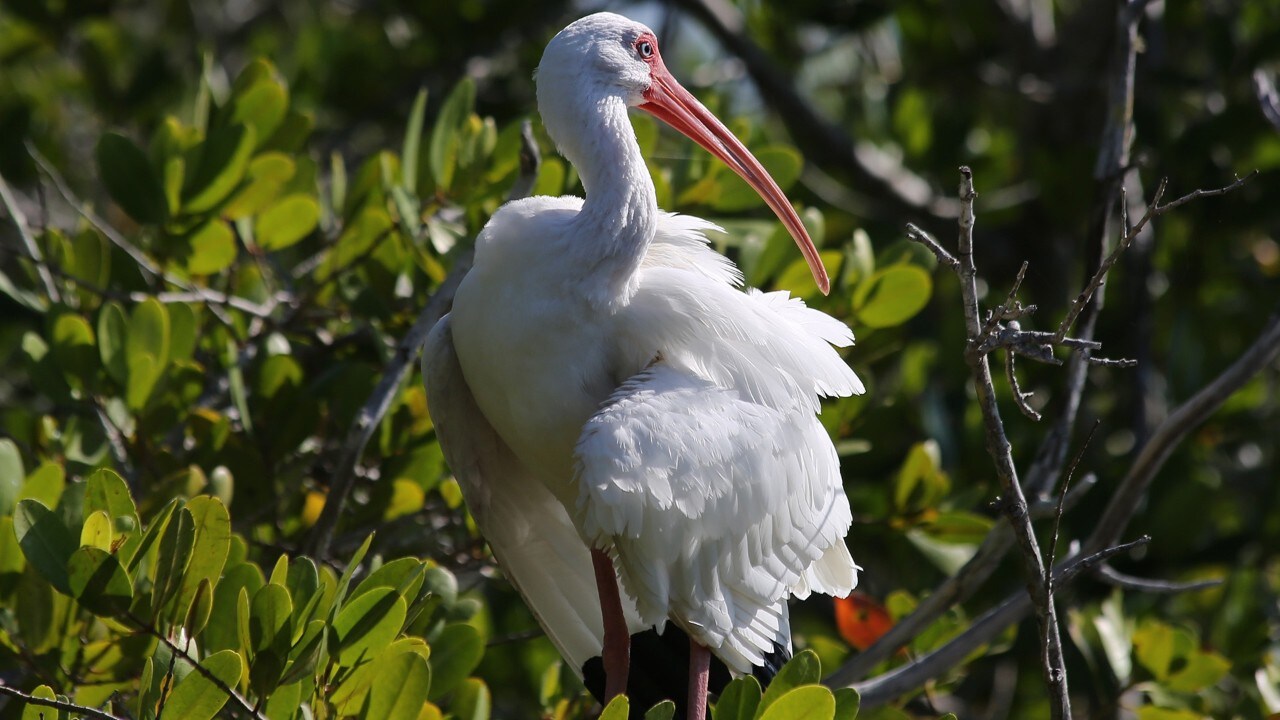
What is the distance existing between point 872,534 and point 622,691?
123 centimetres

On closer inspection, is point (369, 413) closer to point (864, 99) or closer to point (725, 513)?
point (725, 513)


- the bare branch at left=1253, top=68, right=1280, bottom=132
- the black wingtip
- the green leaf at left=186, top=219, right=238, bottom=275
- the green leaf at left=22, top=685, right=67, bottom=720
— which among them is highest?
the bare branch at left=1253, top=68, right=1280, bottom=132

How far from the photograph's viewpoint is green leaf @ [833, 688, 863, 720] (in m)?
2.69

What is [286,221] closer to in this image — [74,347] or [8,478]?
[74,347]

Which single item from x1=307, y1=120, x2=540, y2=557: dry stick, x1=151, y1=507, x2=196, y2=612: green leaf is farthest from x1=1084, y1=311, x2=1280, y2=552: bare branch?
x1=151, y1=507, x2=196, y2=612: green leaf

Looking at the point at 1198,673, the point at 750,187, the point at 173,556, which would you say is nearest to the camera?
the point at 173,556

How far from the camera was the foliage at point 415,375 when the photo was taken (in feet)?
9.20

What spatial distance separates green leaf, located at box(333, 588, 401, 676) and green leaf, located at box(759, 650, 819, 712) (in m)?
0.78

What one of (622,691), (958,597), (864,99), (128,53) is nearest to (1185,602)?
(958,597)

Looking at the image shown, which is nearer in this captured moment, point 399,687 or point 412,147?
point 399,687

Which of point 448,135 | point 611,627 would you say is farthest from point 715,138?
point 611,627

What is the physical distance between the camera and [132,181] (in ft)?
12.9

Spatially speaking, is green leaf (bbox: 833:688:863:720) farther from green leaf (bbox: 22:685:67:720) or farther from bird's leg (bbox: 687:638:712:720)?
green leaf (bbox: 22:685:67:720)

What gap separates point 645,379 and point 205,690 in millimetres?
1211
